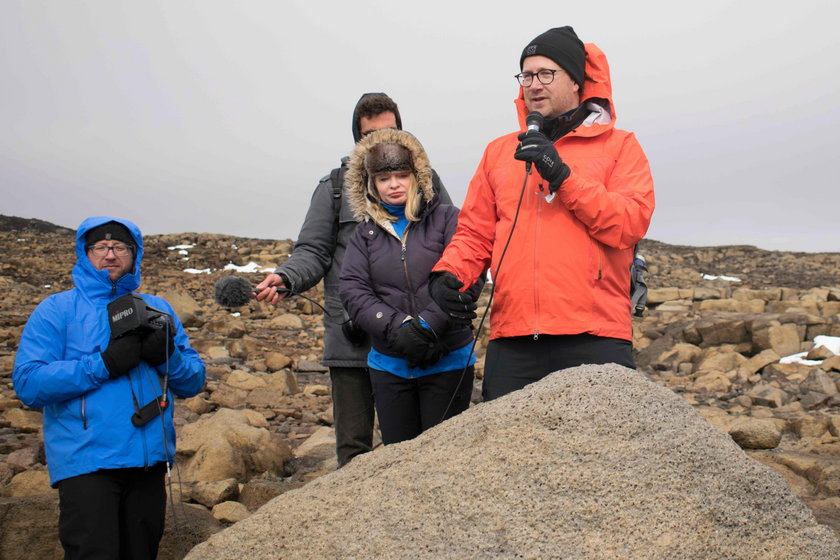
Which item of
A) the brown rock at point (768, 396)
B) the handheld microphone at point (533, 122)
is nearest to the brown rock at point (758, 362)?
the brown rock at point (768, 396)

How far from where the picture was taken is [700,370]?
11055 mm

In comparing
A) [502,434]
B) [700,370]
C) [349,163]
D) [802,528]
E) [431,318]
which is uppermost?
[349,163]

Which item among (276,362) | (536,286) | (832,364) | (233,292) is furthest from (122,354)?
(832,364)

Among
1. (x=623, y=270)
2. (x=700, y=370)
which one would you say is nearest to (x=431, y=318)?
(x=623, y=270)

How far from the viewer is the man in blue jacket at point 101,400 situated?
10.5 ft

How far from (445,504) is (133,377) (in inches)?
67.7

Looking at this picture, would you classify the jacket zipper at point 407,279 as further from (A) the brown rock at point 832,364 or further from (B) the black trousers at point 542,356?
(A) the brown rock at point 832,364

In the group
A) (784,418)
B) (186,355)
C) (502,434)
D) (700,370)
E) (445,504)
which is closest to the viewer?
(445,504)

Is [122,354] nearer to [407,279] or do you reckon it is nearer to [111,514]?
[111,514]

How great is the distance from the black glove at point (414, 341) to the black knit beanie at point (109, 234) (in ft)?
4.35

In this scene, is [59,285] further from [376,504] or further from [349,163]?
[376,504]

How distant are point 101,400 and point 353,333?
1294 mm

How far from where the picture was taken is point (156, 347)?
3.47 meters

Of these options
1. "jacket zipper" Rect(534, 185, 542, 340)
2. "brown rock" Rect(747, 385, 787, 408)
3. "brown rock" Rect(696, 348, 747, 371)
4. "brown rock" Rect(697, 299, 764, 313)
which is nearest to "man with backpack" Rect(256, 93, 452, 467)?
"jacket zipper" Rect(534, 185, 542, 340)
